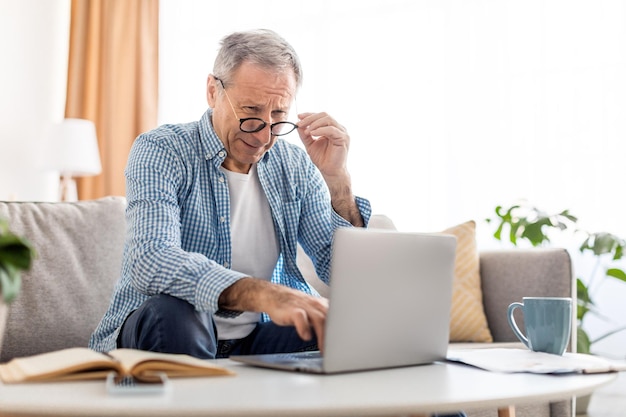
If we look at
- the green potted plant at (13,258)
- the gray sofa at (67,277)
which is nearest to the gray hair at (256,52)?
the gray sofa at (67,277)

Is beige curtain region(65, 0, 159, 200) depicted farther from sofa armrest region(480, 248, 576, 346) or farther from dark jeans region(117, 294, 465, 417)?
dark jeans region(117, 294, 465, 417)

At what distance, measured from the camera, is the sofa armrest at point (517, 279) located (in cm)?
228

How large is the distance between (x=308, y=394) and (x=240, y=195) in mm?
975

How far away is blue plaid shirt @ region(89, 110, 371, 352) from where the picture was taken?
1333 mm

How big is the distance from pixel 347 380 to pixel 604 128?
9.25 feet

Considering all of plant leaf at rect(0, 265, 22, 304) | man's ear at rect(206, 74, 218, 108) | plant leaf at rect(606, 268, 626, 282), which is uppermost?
man's ear at rect(206, 74, 218, 108)

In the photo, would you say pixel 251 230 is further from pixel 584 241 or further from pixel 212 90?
pixel 584 241

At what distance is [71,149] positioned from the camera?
372 centimetres

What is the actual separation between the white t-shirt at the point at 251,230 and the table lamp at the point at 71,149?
2142mm

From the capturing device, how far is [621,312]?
132 inches

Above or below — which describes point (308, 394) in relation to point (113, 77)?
below

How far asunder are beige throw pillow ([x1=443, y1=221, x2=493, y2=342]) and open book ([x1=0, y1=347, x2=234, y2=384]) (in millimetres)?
1464

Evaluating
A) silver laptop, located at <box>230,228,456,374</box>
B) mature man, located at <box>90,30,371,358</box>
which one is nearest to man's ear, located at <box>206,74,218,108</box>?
mature man, located at <box>90,30,371,358</box>

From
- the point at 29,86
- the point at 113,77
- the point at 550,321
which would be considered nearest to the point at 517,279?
the point at 550,321
